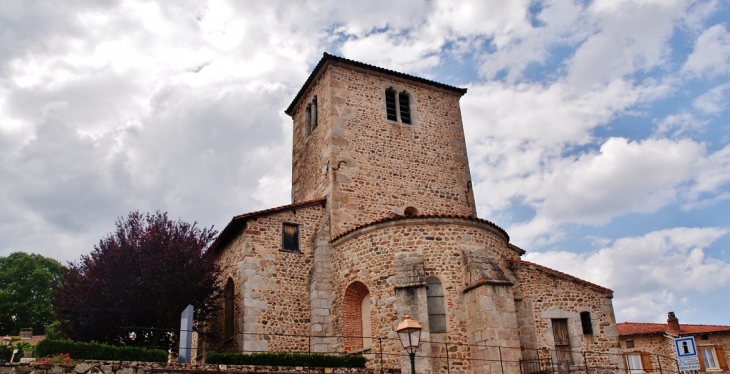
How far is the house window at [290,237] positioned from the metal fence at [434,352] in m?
3.21

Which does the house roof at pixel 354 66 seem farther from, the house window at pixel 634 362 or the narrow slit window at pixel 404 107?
the house window at pixel 634 362

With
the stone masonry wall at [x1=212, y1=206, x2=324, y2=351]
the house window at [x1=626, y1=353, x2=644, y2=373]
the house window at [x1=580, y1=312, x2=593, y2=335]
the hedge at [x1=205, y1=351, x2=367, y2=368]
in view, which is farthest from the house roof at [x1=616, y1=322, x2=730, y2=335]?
the hedge at [x1=205, y1=351, x2=367, y2=368]

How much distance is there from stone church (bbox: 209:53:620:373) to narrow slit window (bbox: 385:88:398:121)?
0.08m

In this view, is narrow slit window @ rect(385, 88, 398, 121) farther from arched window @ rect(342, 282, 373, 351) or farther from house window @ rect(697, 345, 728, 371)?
house window @ rect(697, 345, 728, 371)

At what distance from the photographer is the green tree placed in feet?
126

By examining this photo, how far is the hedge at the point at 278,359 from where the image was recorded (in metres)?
16.0

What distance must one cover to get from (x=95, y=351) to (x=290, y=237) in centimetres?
825

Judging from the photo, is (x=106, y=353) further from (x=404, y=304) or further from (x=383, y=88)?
(x=383, y=88)

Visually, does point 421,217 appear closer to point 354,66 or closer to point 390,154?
point 390,154

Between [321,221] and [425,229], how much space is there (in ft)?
16.2

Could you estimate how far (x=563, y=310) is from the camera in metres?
19.7

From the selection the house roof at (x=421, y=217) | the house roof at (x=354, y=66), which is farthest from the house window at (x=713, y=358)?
the house roof at (x=354, y=66)

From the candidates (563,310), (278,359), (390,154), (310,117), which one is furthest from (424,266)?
(310,117)

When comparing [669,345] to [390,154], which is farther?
[669,345]
